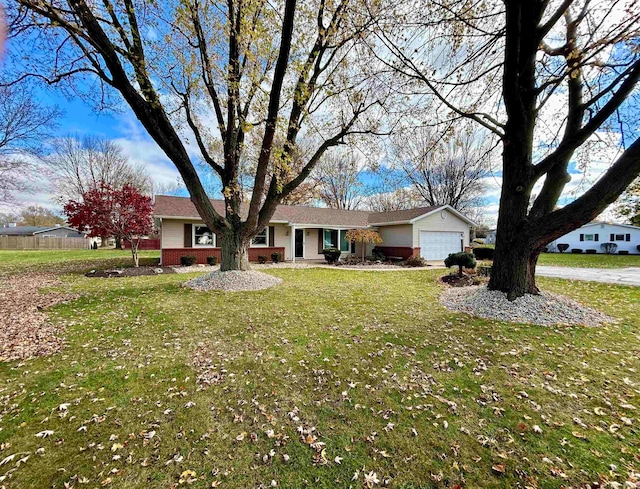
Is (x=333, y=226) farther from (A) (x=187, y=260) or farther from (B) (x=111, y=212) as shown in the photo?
(B) (x=111, y=212)

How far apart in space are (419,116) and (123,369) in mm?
9165

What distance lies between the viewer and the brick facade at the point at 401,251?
17.8 m

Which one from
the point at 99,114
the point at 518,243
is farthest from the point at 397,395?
the point at 99,114

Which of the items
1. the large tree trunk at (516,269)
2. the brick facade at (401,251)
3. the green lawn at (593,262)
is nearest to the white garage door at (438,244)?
the brick facade at (401,251)

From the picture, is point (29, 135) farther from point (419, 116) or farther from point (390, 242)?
point (390, 242)

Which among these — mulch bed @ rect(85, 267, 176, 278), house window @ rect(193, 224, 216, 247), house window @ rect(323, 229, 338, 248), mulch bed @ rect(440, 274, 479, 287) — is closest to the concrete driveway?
mulch bed @ rect(440, 274, 479, 287)

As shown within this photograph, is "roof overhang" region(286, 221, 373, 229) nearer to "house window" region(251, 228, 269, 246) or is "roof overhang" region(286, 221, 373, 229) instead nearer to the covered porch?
the covered porch

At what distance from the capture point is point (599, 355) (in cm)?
416

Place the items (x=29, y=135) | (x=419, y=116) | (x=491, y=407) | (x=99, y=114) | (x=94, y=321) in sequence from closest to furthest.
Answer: (x=491, y=407) → (x=94, y=321) → (x=419, y=116) → (x=99, y=114) → (x=29, y=135)

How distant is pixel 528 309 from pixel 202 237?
592 inches

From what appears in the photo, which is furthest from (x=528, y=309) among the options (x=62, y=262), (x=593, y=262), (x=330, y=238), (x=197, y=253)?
(x=62, y=262)

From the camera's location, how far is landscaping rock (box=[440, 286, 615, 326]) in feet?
18.7

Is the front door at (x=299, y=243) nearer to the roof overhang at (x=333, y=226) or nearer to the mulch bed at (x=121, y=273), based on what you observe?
the roof overhang at (x=333, y=226)

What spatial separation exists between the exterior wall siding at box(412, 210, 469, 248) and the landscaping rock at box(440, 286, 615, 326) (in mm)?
11051
